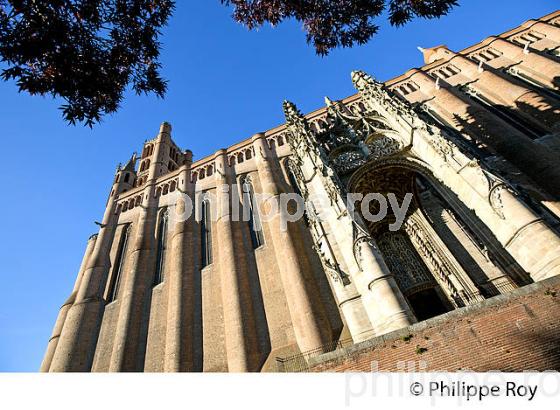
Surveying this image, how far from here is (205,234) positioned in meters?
20.2

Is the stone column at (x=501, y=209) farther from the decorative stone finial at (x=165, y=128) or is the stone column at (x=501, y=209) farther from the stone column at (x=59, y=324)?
the decorative stone finial at (x=165, y=128)

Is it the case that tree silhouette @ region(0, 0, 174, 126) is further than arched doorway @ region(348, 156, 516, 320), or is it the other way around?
arched doorway @ region(348, 156, 516, 320)

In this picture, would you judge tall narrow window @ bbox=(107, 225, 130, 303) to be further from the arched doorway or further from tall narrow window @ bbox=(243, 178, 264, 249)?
the arched doorway

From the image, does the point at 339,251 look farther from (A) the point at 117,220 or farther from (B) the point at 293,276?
(A) the point at 117,220

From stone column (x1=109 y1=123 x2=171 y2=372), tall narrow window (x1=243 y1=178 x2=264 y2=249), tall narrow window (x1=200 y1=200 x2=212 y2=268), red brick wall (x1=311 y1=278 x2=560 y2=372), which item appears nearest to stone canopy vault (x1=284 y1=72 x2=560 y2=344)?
red brick wall (x1=311 y1=278 x2=560 y2=372)

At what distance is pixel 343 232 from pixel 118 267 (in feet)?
60.1

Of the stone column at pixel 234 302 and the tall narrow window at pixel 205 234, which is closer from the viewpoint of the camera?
the stone column at pixel 234 302

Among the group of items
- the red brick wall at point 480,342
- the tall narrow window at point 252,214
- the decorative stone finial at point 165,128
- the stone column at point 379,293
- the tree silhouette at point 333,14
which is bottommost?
the red brick wall at point 480,342

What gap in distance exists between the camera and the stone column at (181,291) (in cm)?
1404

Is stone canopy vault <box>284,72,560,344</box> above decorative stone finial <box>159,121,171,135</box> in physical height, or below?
below

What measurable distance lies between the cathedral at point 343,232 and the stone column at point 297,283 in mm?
76

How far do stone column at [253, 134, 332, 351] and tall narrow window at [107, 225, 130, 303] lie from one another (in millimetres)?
11393

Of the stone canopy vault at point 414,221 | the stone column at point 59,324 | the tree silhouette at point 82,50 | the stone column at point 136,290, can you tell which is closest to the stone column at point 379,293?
the stone canopy vault at point 414,221

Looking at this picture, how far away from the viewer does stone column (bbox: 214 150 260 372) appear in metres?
Result: 12.9
